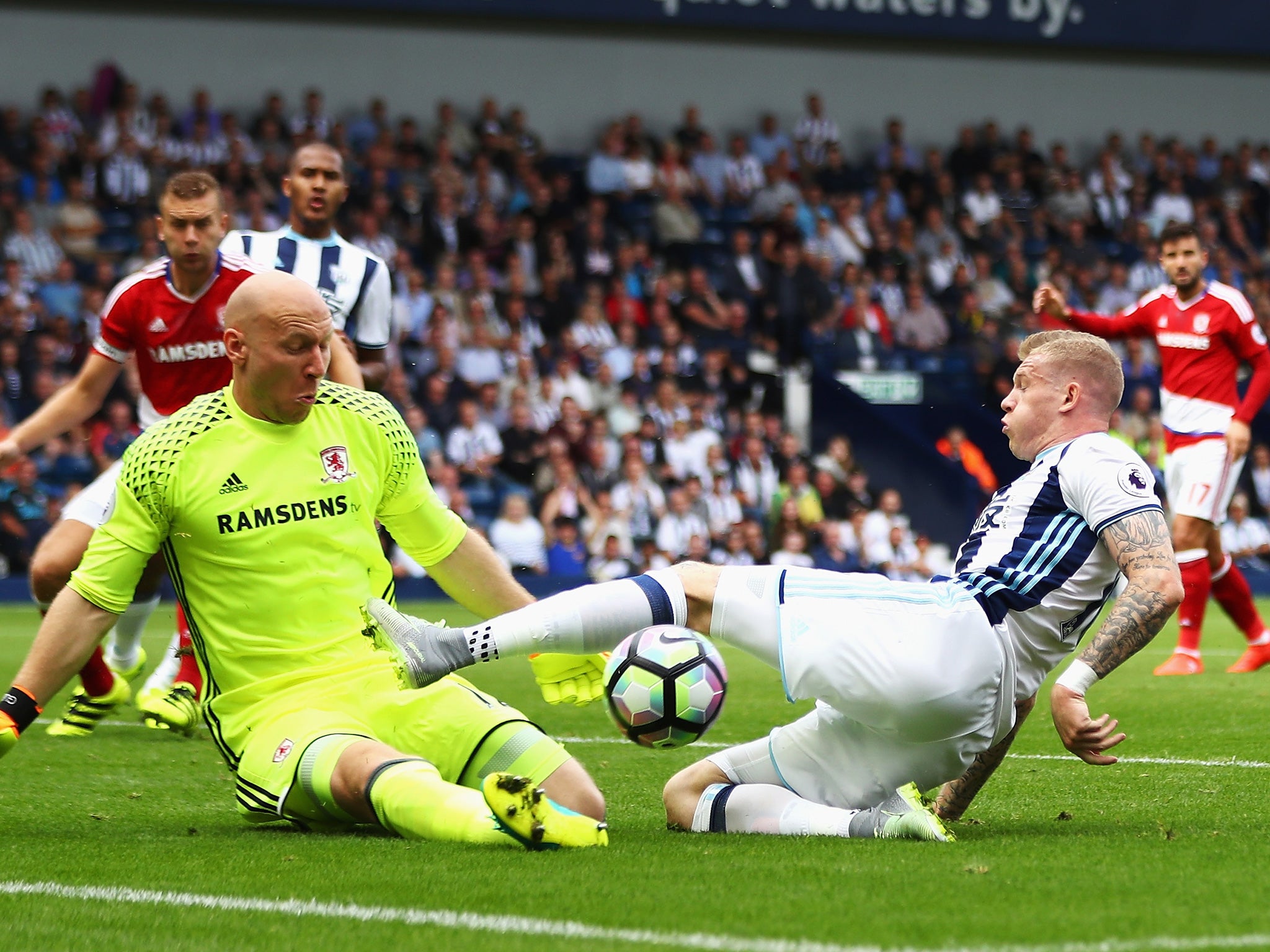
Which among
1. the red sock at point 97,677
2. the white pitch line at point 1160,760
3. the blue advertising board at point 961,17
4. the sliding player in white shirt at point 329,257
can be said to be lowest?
the red sock at point 97,677

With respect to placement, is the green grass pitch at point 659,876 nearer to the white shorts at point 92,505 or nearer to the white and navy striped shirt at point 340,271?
the white shorts at point 92,505

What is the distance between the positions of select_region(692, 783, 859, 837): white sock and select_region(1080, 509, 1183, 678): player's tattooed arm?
0.78 metres

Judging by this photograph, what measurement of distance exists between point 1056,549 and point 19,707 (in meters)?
2.66

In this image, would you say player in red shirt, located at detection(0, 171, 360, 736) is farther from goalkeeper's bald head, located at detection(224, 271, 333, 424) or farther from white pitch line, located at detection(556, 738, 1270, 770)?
white pitch line, located at detection(556, 738, 1270, 770)

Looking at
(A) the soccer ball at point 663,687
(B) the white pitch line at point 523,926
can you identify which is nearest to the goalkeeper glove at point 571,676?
(A) the soccer ball at point 663,687

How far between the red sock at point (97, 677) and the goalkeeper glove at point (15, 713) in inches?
109

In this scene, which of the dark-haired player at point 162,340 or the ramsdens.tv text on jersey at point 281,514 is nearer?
the ramsdens.tv text on jersey at point 281,514

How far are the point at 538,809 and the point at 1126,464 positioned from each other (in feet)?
5.46

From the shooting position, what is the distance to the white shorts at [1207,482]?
9.70 m

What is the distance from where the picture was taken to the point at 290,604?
4562mm

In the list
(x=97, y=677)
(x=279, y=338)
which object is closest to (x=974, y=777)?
(x=279, y=338)

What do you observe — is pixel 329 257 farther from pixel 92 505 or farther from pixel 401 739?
pixel 401 739

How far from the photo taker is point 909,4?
2272cm

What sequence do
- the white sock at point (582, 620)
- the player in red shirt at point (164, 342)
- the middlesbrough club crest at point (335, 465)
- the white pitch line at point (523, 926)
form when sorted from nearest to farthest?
the white pitch line at point (523, 926) → the white sock at point (582, 620) → the middlesbrough club crest at point (335, 465) → the player in red shirt at point (164, 342)
